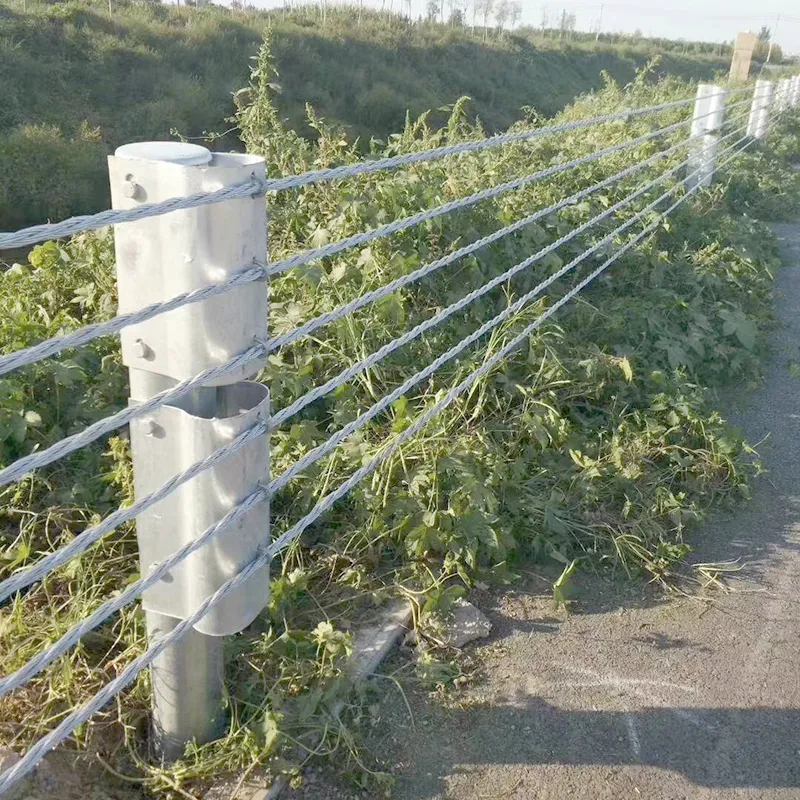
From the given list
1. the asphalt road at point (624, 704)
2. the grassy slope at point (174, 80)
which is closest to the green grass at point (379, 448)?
the asphalt road at point (624, 704)

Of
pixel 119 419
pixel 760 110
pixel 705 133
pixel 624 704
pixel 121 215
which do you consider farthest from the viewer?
pixel 760 110

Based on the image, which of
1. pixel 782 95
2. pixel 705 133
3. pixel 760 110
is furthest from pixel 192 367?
pixel 782 95

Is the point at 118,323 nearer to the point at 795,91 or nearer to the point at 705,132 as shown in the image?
the point at 705,132

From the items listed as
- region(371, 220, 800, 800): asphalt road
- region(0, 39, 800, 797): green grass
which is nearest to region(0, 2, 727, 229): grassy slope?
region(0, 39, 800, 797): green grass

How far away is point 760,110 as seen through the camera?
38.6 feet

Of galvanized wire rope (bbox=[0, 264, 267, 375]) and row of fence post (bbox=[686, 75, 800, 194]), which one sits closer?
galvanized wire rope (bbox=[0, 264, 267, 375])

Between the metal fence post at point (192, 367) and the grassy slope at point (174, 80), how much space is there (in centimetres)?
1494

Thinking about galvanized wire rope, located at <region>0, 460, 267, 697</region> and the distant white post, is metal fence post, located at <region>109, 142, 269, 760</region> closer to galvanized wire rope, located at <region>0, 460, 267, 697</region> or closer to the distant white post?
galvanized wire rope, located at <region>0, 460, 267, 697</region>

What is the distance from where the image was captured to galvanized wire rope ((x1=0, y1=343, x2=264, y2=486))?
47.4 inches

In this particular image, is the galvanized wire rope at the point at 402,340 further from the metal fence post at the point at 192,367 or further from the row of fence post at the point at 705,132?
the row of fence post at the point at 705,132

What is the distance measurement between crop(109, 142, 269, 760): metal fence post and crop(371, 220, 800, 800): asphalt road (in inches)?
29.1

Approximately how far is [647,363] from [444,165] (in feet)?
6.13

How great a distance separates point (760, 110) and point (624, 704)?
1140 cm

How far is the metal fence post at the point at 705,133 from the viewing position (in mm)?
7613
